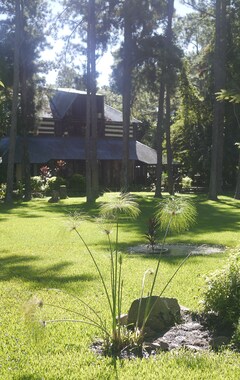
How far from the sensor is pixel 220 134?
32.8 m

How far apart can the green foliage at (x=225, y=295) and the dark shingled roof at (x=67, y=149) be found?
99.6ft

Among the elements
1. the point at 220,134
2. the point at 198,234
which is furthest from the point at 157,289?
the point at 220,134

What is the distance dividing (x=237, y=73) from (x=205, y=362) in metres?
30.4

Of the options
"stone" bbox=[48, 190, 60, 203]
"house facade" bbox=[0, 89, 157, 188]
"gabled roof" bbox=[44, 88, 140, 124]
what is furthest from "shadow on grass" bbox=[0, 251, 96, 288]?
"gabled roof" bbox=[44, 88, 140, 124]

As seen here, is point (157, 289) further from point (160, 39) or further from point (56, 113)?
point (56, 113)

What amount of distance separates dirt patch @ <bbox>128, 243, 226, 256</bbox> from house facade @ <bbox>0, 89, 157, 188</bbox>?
24622mm

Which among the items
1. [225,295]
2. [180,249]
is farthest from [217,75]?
[225,295]

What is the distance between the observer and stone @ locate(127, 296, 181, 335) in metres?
5.91

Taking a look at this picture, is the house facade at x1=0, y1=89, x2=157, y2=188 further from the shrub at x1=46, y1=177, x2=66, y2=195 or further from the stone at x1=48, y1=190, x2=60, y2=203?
the stone at x1=48, y1=190, x2=60, y2=203

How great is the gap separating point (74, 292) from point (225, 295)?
2963 mm

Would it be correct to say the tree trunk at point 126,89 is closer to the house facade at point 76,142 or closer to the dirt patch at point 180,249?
the house facade at point 76,142

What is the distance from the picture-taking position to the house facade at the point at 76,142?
3762 cm

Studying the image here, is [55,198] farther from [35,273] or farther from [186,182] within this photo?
[35,273]

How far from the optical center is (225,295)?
5.96 meters
